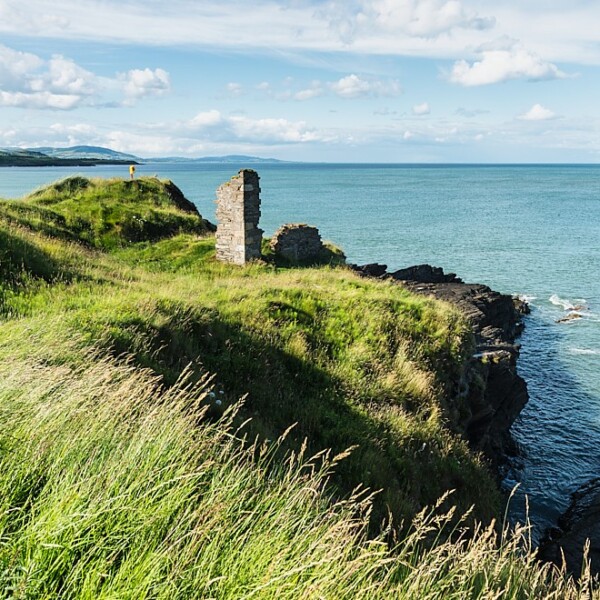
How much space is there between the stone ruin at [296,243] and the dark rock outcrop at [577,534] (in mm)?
17453

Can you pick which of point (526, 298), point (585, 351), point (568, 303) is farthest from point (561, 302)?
point (585, 351)

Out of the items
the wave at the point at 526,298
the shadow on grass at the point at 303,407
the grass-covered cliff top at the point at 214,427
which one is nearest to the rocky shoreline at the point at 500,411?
the grass-covered cliff top at the point at 214,427

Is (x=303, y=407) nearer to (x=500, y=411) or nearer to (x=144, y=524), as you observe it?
(x=144, y=524)

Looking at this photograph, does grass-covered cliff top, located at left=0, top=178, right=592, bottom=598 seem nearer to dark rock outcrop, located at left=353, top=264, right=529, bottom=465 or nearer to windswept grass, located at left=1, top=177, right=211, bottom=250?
windswept grass, located at left=1, top=177, right=211, bottom=250

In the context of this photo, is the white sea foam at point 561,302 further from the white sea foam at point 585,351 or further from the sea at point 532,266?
the white sea foam at point 585,351

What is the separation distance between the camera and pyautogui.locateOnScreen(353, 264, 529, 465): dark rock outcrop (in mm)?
19453

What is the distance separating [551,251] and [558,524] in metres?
56.8

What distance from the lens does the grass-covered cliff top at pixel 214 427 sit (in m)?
4.38

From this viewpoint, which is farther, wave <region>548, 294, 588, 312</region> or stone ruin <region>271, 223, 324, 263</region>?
wave <region>548, 294, 588, 312</region>

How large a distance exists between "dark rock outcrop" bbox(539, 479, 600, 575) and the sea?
46cm

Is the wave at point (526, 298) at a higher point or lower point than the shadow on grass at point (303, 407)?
lower

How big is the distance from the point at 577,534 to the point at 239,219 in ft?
59.0

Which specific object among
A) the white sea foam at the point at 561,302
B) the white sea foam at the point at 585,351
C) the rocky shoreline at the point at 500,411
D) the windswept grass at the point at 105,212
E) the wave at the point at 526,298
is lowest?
the white sea foam at the point at 585,351

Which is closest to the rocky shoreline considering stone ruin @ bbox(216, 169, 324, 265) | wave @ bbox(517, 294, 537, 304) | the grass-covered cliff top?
the grass-covered cliff top
